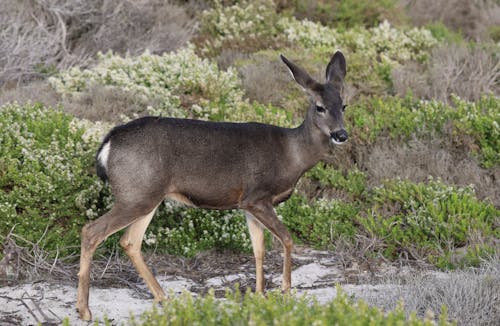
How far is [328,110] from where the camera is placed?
248 inches

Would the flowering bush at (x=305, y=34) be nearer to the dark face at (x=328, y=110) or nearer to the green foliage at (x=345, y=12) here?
the green foliage at (x=345, y=12)

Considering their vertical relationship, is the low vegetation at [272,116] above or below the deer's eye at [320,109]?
below

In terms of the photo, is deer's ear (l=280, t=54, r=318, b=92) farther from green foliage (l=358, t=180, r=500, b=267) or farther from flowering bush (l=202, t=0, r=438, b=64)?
flowering bush (l=202, t=0, r=438, b=64)

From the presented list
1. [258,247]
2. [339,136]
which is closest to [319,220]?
[258,247]

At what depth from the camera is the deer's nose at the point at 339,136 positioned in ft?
19.7

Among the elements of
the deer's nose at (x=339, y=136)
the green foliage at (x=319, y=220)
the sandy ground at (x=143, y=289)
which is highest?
the deer's nose at (x=339, y=136)

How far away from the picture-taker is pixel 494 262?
611cm

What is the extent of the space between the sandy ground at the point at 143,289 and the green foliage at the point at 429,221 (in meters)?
0.63

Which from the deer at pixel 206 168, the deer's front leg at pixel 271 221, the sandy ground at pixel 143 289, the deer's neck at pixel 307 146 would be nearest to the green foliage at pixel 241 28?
→ the sandy ground at pixel 143 289

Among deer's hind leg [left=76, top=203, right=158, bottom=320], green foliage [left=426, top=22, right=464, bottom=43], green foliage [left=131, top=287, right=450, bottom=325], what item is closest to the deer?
deer's hind leg [left=76, top=203, right=158, bottom=320]

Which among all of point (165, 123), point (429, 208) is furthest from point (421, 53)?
point (165, 123)

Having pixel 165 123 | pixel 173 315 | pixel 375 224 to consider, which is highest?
pixel 165 123

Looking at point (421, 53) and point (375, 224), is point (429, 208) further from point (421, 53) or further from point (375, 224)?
point (421, 53)

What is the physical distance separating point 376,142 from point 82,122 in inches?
151
